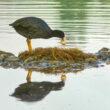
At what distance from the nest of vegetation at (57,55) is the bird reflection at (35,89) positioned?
1.69m

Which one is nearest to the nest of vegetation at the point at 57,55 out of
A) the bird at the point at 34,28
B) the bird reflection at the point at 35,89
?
the bird at the point at 34,28

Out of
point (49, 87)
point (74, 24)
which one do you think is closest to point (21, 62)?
point (49, 87)

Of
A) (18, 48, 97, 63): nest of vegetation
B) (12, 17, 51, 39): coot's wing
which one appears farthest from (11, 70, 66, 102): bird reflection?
(12, 17, 51, 39): coot's wing

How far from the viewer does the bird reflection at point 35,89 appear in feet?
33.8

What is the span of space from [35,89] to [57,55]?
280 cm

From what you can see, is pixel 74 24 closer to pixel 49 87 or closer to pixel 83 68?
pixel 83 68

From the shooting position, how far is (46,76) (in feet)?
39.7

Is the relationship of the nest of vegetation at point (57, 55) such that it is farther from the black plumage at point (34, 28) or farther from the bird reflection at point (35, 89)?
the bird reflection at point (35, 89)

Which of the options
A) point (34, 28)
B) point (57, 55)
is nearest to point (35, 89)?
point (57, 55)

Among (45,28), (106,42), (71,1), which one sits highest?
(45,28)

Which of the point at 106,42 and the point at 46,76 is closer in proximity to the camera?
the point at 46,76

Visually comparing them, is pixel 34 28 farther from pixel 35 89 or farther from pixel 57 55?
pixel 35 89

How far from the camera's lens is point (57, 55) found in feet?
44.4

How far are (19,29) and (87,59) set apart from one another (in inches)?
73.3
